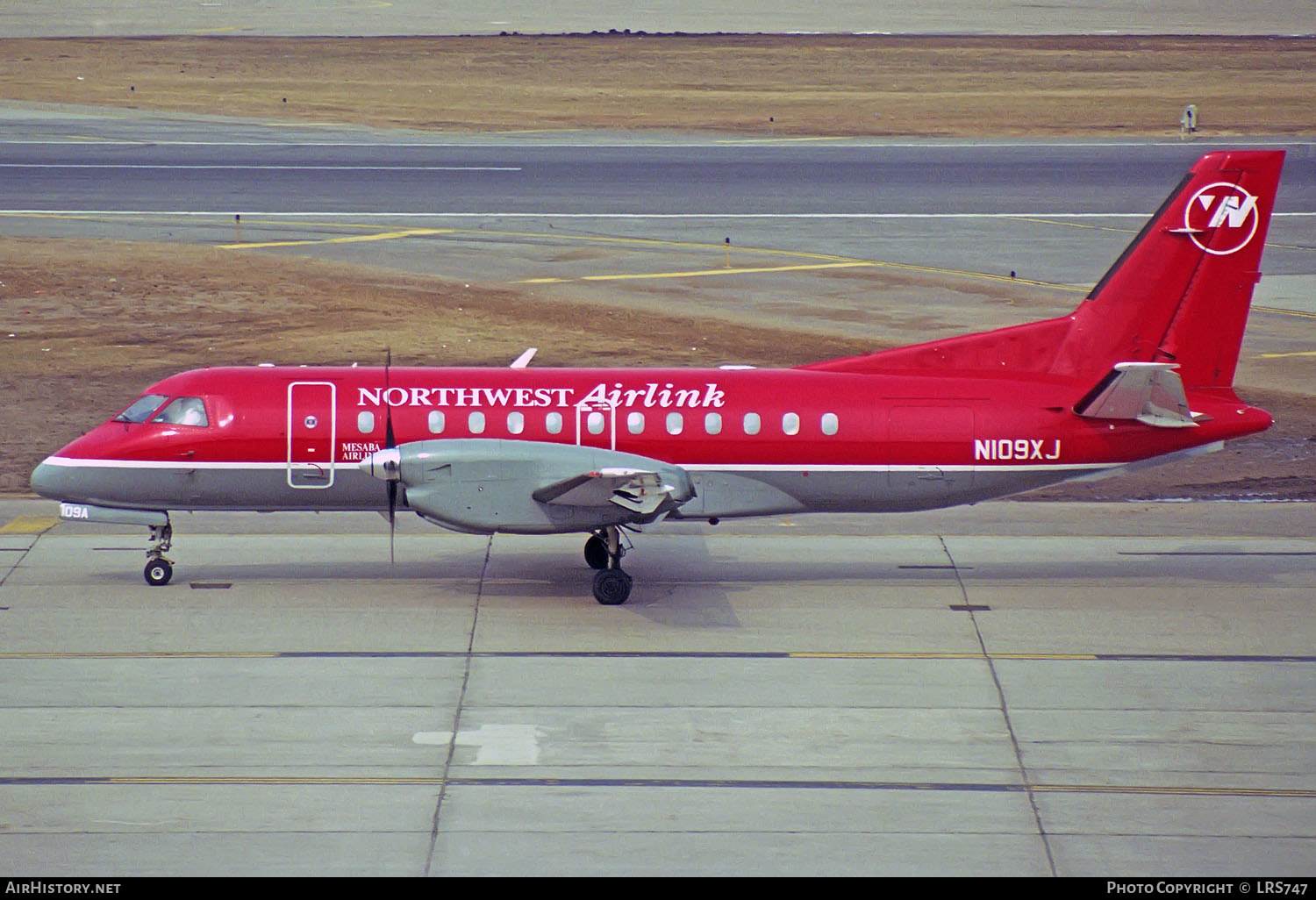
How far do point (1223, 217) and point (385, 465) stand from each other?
12.2 meters

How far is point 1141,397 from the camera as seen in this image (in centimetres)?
2097

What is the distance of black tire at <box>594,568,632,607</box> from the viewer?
20.8 m

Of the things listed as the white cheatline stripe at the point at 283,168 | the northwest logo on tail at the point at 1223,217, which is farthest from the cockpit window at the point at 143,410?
the white cheatline stripe at the point at 283,168

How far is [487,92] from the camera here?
78.7 m

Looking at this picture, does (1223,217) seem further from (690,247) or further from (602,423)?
(690,247)

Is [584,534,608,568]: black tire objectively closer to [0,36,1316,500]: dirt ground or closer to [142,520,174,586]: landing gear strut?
[142,520,174,586]: landing gear strut

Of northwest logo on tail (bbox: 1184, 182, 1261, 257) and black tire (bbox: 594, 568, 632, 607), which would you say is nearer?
black tire (bbox: 594, 568, 632, 607)

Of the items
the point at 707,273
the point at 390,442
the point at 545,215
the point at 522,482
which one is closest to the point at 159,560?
the point at 390,442

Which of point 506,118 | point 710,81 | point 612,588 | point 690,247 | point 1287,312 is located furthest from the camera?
point 710,81

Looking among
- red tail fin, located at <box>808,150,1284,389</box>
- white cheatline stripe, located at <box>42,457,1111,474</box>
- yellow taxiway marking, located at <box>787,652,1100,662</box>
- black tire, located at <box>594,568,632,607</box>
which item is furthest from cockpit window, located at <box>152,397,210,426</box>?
red tail fin, located at <box>808,150,1284,389</box>

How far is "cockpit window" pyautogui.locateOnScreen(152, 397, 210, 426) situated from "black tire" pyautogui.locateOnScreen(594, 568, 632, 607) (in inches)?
231

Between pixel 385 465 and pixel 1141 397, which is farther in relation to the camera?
pixel 1141 397

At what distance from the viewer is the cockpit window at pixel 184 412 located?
21.1 m

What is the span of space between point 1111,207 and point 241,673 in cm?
4146
